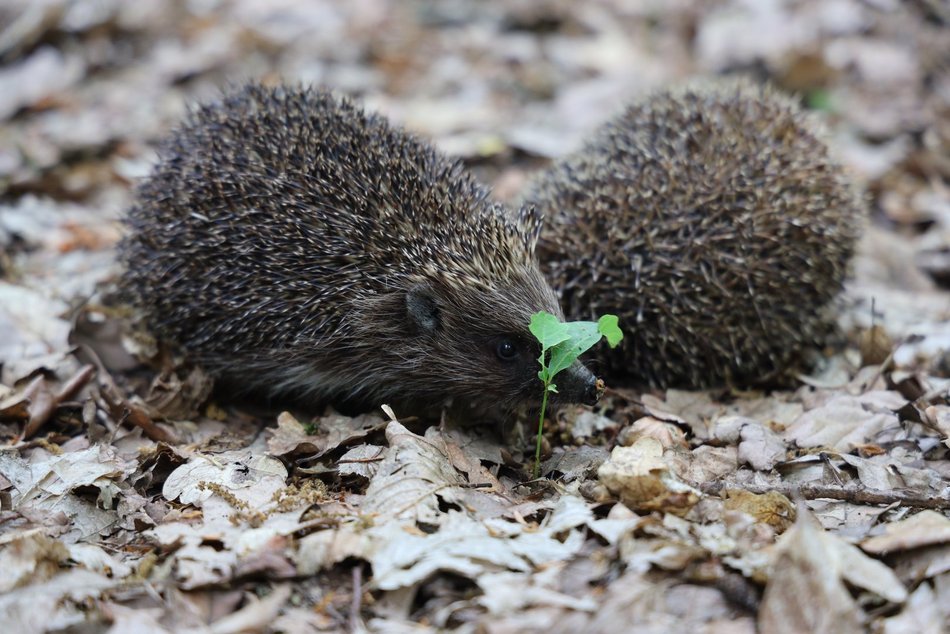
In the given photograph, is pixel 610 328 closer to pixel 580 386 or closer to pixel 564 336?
pixel 564 336

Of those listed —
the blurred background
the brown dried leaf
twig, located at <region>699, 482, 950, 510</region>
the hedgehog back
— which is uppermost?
the blurred background

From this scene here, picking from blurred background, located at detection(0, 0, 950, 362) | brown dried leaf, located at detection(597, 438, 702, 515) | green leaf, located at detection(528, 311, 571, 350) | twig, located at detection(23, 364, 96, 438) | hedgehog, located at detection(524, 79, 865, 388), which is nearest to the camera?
brown dried leaf, located at detection(597, 438, 702, 515)

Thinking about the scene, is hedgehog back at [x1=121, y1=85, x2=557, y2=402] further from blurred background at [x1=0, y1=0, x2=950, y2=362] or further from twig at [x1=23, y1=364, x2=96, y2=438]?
blurred background at [x1=0, y1=0, x2=950, y2=362]

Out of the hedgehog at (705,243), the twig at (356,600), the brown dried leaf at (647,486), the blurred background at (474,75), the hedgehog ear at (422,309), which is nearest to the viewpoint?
the twig at (356,600)

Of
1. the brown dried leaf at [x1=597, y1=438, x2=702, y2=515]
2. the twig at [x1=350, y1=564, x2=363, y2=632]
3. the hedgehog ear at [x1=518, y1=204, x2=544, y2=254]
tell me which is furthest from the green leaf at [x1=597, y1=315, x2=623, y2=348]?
the twig at [x1=350, y1=564, x2=363, y2=632]

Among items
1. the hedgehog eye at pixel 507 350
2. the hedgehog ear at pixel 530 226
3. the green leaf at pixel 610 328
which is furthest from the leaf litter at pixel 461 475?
the hedgehog ear at pixel 530 226

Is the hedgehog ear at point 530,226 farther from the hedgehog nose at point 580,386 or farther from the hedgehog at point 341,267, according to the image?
the hedgehog nose at point 580,386
